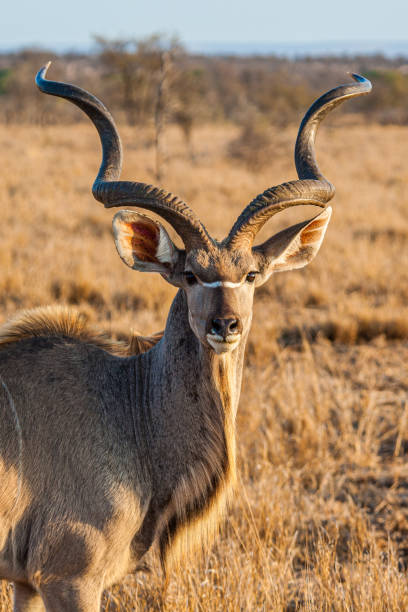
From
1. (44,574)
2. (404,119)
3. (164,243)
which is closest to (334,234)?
(164,243)

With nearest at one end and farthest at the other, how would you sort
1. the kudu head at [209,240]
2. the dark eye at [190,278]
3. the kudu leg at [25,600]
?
the kudu head at [209,240] → the dark eye at [190,278] → the kudu leg at [25,600]

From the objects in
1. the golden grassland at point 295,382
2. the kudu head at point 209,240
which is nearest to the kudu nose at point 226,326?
the kudu head at point 209,240

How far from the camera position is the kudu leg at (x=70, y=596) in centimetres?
302

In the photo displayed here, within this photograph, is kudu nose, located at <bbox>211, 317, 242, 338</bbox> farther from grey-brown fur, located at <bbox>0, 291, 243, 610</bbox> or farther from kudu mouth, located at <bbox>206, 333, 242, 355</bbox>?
grey-brown fur, located at <bbox>0, 291, 243, 610</bbox>

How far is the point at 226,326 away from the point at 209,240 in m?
0.53

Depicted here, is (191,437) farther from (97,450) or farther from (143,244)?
(143,244)

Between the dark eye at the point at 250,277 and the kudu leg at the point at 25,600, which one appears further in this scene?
the kudu leg at the point at 25,600

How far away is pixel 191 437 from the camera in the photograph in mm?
3391

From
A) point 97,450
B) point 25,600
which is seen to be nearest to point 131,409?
point 97,450

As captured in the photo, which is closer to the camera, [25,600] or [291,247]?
[25,600]

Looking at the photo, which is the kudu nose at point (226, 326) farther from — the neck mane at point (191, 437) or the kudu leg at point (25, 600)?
the kudu leg at point (25, 600)

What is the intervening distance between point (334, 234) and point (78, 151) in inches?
531

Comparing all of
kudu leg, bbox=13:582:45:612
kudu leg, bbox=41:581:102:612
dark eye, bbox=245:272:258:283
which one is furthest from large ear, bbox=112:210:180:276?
kudu leg, bbox=13:582:45:612

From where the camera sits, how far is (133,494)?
3.18 m
